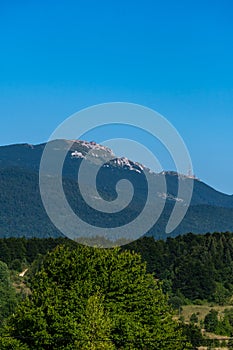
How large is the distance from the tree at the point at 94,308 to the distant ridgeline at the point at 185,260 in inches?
2395

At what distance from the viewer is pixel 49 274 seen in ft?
149

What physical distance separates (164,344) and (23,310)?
24.4 ft

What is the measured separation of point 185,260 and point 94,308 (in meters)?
80.1

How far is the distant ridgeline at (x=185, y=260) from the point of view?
108500 millimetres

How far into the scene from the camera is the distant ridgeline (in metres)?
108

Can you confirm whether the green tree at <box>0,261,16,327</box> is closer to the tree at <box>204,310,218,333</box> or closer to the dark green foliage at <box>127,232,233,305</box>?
the tree at <box>204,310,218,333</box>

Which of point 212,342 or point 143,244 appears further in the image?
point 143,244

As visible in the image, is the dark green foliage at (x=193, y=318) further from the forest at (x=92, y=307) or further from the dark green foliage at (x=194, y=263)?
the forest at (x=92, y=307)

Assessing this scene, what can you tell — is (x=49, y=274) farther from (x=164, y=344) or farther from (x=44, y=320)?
(x=164, y=344)

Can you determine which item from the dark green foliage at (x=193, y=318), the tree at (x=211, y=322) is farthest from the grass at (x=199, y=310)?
the tree at (x=211, y=322)

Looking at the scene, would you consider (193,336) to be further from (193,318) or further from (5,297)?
(5,297)

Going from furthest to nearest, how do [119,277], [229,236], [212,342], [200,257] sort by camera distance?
[229,236], [200,257], [212,342], [119,277]

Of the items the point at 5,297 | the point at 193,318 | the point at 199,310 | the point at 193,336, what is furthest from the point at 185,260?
the point at 193,336

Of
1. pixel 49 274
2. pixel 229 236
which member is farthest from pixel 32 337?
pixel 229 236
